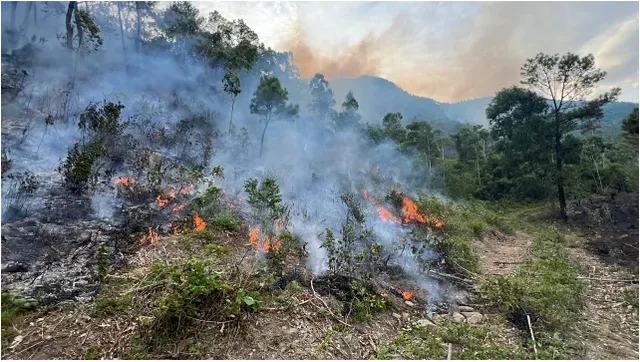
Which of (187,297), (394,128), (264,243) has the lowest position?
(187,297)

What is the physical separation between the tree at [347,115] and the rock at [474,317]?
2190cm

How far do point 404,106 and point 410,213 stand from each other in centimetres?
7953

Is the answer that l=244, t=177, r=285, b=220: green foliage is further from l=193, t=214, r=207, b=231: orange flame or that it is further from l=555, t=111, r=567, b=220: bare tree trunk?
l=555, t=111, r=567, b=220: bare tree trunk

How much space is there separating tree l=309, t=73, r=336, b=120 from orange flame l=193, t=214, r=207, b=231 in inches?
887

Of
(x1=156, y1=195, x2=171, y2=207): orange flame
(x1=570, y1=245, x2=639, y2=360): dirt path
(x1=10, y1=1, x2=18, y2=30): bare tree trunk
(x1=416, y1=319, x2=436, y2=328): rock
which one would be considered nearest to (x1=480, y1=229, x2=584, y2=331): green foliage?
(x1=570, y1=245, x2=639, y2=360): dirt path

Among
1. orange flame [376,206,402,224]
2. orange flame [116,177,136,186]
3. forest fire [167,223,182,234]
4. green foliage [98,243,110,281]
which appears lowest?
green foliage [98,243,110,281]

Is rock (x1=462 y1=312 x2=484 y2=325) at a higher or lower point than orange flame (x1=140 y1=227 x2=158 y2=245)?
lower

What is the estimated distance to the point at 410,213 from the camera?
998 centimetres

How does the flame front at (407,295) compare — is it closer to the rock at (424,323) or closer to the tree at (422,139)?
the rock at (424,323)

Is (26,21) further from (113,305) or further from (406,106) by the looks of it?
(406,106)

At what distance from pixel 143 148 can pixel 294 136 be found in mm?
11775

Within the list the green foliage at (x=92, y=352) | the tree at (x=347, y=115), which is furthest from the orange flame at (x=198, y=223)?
the tree at (x=347, y=115)

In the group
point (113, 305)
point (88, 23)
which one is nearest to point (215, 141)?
point (88, 23)

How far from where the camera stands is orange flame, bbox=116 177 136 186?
7652mm
